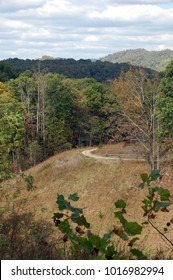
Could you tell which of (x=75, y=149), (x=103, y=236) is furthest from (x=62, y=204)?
(x=75, y=149)

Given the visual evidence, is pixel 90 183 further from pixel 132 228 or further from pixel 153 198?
pixel 132 228

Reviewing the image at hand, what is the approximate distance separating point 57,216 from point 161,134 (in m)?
26.7

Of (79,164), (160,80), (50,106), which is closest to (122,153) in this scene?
(79,164)

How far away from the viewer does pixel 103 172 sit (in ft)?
108

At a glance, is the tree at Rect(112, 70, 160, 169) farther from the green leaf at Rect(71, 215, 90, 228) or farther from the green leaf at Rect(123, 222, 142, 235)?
the green leaf at Rect(123, 222, 142, 235)

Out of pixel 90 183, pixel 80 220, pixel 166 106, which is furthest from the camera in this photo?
pixel 90 183

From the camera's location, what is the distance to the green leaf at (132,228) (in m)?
3.09

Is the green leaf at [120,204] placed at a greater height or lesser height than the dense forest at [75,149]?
greater

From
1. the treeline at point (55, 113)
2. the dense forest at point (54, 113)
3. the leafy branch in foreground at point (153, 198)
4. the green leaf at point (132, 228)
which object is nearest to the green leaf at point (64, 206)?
the green leaf at point (132, 228)

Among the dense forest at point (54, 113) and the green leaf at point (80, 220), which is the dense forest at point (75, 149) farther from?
the dense forest at point (54, 113)

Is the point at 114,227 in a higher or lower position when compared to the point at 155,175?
lower

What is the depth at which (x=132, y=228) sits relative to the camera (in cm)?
312

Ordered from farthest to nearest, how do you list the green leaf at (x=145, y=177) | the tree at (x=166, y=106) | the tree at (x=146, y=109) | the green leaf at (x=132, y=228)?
the tree at (x=146, y=109) < the tree at (x=166, y=106) < the green leaf at (x=145, y=177) < the green leaf at (x=132, y=228)

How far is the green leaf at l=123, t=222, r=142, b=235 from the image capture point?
10.1 ft
